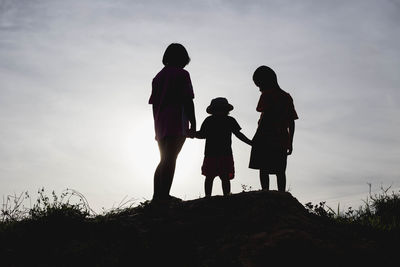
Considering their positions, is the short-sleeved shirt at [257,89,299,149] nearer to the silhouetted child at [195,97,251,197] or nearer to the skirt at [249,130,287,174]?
the skirt at [249,130,287,174]

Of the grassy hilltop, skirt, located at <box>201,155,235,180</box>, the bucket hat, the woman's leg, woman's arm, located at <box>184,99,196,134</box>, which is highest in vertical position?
the bucket hat

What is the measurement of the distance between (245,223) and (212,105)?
3188 mm

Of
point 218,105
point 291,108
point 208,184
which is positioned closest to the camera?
point 291,108

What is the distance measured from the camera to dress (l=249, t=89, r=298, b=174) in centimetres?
661

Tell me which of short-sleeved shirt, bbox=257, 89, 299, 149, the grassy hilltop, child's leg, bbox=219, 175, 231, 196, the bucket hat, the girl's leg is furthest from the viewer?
the bucket hat

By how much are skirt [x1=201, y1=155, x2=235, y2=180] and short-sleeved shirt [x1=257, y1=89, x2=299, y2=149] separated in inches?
37.3

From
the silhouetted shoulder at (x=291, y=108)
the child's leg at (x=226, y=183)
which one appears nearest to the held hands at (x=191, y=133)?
the child's leg at (x=226, y=183)

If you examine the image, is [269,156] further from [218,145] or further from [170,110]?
[170,110]

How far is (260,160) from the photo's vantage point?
21.9ft

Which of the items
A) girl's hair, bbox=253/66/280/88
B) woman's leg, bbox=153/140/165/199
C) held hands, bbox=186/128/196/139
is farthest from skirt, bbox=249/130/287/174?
woman's leg, bbox=153/140/165/199

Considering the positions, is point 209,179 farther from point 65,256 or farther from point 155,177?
point 65,256

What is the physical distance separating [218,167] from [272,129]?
1.28 meters

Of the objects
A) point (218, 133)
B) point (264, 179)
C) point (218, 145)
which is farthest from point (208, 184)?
point (264, 179)

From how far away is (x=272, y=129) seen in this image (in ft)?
22.2
